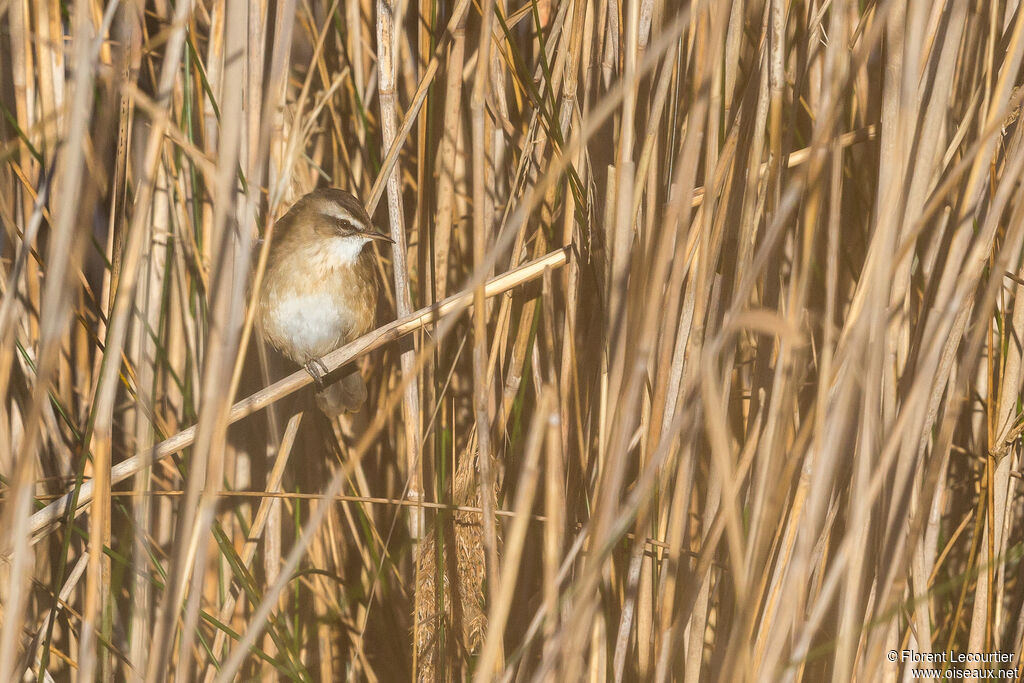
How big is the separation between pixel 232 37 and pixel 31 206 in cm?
86

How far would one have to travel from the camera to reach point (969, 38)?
1.38m

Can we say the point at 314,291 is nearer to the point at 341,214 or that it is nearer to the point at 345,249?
the point at 345,249

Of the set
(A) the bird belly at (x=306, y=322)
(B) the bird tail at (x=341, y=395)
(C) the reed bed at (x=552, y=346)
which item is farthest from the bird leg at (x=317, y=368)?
(A) the bird belly at (x=306, y=322)

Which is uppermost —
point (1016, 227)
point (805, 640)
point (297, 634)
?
point (1016, 227)

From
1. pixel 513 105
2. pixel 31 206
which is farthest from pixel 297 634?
pixel 513 105

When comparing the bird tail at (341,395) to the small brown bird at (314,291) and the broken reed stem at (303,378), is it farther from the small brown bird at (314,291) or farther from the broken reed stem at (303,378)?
the broken reed stem at (303,378)

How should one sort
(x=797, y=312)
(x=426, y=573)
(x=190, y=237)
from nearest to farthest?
(x=797, y=312) → (x=426, y=573) → (x=190, y=237)

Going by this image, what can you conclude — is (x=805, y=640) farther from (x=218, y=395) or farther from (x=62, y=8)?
(x=62, y=8)

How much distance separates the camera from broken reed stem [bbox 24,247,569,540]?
1249 millimetres

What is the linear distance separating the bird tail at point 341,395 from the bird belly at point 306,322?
15 cm

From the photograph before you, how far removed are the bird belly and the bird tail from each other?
0.50 feet

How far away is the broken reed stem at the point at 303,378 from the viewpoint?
4.10 ft

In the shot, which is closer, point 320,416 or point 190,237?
point 190,237

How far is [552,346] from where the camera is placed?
1352mm
